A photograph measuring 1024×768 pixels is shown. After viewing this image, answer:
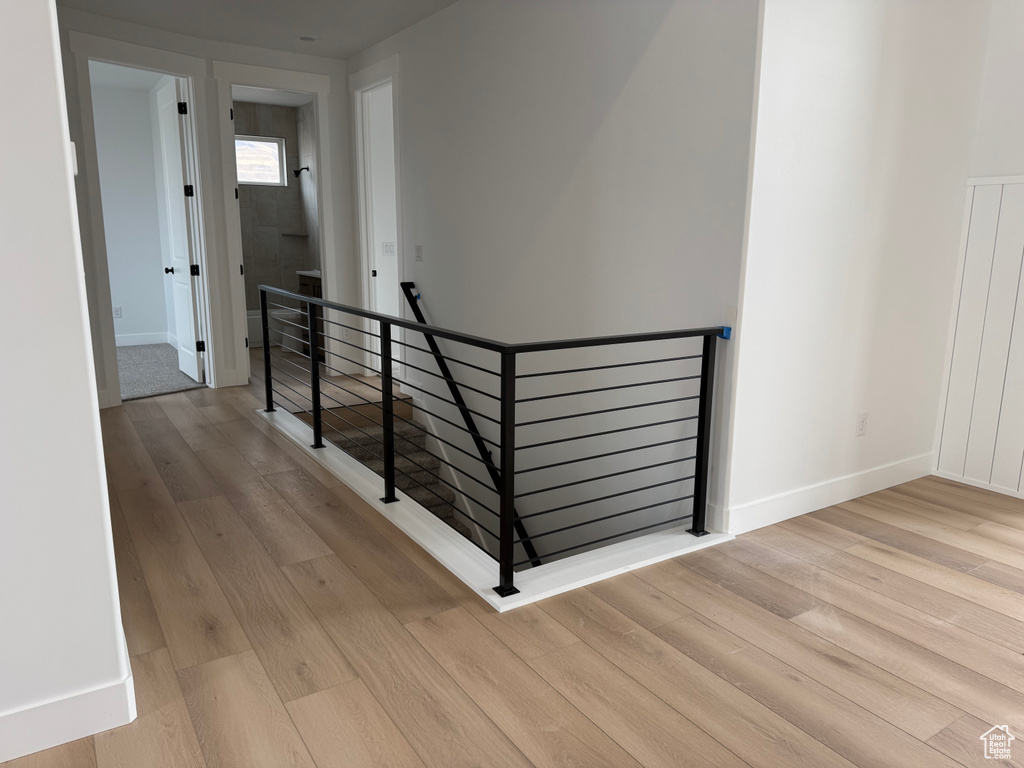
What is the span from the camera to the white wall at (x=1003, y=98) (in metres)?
3.29

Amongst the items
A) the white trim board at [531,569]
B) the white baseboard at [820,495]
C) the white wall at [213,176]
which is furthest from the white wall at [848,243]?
the white wall at [213,176]

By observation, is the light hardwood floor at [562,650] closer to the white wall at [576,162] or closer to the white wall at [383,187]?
the white wall at [576,162]

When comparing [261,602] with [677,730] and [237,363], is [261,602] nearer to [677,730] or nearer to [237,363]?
[677,730]

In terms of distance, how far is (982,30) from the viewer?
132 inches

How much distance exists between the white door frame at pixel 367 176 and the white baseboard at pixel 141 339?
2735 millimetres

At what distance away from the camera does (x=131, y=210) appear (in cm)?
713

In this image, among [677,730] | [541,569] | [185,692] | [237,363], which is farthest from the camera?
[237,363]

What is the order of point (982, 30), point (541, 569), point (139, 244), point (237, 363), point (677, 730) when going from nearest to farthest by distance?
point (677, 730) < point (541, 569) < point (982, 30) < point (237, 363) < point (139, 244)

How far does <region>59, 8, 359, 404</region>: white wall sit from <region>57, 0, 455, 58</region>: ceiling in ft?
0.35

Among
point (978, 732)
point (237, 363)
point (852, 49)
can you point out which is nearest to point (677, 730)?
point (978, 732)

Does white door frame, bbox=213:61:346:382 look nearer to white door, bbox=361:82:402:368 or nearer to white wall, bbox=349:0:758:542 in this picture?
white door, bbox=361:82:402:368

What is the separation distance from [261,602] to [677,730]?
1.39m

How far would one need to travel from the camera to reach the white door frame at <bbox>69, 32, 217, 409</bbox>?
14.8 feet

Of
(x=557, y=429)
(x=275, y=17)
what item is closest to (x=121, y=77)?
(x=275, y=17)
